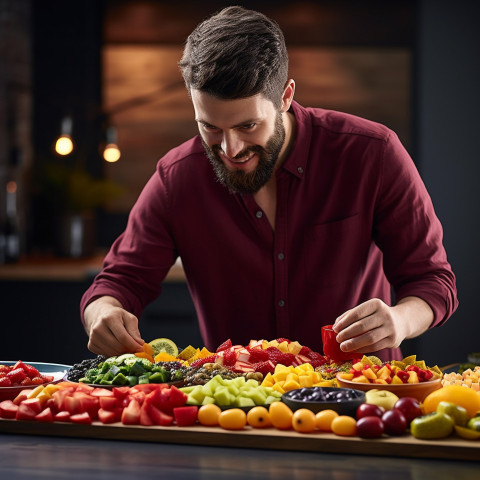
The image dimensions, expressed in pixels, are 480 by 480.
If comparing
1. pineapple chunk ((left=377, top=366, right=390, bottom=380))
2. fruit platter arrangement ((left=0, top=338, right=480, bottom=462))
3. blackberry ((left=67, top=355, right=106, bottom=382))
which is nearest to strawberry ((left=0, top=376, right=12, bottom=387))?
fruit platter arrangement ((left=0, top=338, right=480, bottom=462))

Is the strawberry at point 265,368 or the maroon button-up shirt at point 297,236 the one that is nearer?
the strawberry at point 265,368

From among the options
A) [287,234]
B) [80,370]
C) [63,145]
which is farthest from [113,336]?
[63,145]

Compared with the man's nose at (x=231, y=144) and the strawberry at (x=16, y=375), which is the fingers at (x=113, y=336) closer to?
the strawberry at (x=16, y=375)

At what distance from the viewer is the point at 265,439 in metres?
1.55

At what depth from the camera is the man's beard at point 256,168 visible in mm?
2240

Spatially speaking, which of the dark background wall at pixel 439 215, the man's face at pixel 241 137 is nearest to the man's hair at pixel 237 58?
the man's face at pixel 241 137

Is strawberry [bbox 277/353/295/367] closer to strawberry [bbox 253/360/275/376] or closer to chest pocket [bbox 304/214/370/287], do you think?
strawberry [bbox 253/360/275/376]

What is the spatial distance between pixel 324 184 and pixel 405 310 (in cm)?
52

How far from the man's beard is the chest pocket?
267mm

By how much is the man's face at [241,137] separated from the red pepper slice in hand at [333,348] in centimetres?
52

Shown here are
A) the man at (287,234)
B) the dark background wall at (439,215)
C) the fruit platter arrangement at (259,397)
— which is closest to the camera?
the fruit platter arrangement at (259,397)

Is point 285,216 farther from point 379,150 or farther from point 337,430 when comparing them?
point 337,430

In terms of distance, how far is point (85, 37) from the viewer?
5133 millimetres

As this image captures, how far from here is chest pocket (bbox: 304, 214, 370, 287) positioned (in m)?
2.48
